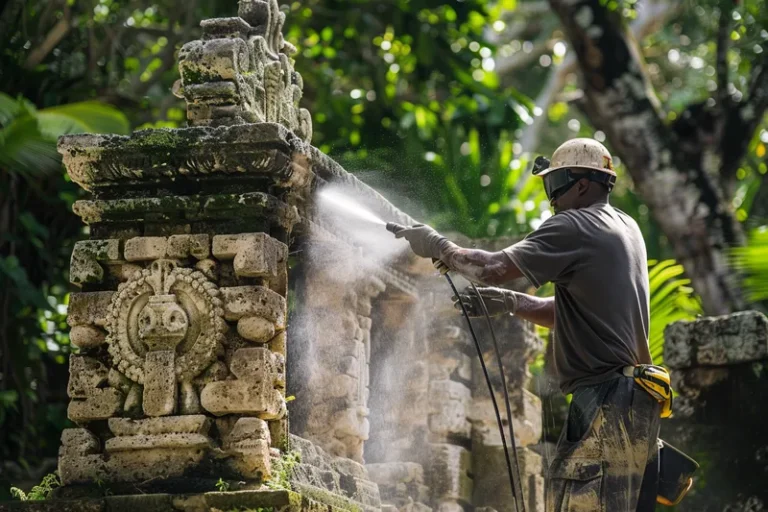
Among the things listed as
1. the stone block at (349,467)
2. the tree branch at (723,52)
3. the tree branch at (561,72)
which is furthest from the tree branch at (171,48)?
the tree branch at (561,72)

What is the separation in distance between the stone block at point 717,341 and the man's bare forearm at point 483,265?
3167mm

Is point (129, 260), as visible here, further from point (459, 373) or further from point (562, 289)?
point (459, 373)

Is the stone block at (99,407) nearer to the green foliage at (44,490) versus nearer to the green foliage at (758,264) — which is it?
the green foliage at (44,490)

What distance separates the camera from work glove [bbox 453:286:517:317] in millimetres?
5820

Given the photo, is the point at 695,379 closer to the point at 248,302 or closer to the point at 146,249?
the point at 248,302

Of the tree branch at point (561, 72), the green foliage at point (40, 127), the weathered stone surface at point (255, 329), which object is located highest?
the tree branch at point (561, 72)

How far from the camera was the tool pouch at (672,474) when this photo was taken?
17.0 ft

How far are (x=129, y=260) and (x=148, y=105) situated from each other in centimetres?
637

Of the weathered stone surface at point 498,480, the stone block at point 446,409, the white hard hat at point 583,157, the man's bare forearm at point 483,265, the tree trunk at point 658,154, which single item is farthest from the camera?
the tree trunk at point 658,154

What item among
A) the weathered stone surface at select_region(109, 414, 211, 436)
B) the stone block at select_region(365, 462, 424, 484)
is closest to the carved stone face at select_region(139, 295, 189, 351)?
the weathered stone surface at select_region(109, 414, 211, 436)

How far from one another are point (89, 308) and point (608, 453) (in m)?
2.12

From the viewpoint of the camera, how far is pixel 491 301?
19.3 ft

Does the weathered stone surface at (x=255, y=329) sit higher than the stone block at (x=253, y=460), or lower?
higher

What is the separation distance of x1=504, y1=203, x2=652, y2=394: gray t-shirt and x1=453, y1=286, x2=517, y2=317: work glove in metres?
0.66
